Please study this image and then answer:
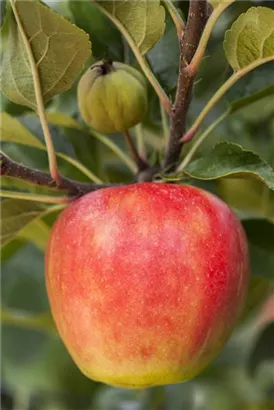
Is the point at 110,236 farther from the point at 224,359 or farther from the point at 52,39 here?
the point at 224,359

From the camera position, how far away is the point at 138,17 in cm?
54

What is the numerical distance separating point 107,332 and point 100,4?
9.3 inches

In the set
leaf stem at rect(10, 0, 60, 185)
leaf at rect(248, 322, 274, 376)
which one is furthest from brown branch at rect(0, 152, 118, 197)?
leaf at rect(248, 322, 274, 376)

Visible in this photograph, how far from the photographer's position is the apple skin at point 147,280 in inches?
20.5

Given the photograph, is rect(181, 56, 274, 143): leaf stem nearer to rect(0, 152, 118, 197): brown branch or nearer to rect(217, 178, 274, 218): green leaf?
rect(0, 152, 118, 197): brown branch

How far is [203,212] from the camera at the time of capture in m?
0.54

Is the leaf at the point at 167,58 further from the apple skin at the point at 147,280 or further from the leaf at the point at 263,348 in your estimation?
the leaf at the point at 263,348

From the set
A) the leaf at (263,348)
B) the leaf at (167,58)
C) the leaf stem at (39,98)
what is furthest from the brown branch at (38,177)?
the leaf at (263,348)

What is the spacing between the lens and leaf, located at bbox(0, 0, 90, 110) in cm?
49

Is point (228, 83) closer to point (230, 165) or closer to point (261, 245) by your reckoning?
point (230, 165)

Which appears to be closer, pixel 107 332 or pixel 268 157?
pixel 107 332

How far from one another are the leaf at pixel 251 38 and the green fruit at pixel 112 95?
0.09 m

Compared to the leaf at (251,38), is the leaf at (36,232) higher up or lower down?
lower down

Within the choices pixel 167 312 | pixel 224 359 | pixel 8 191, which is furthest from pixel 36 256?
pixel 167 312
